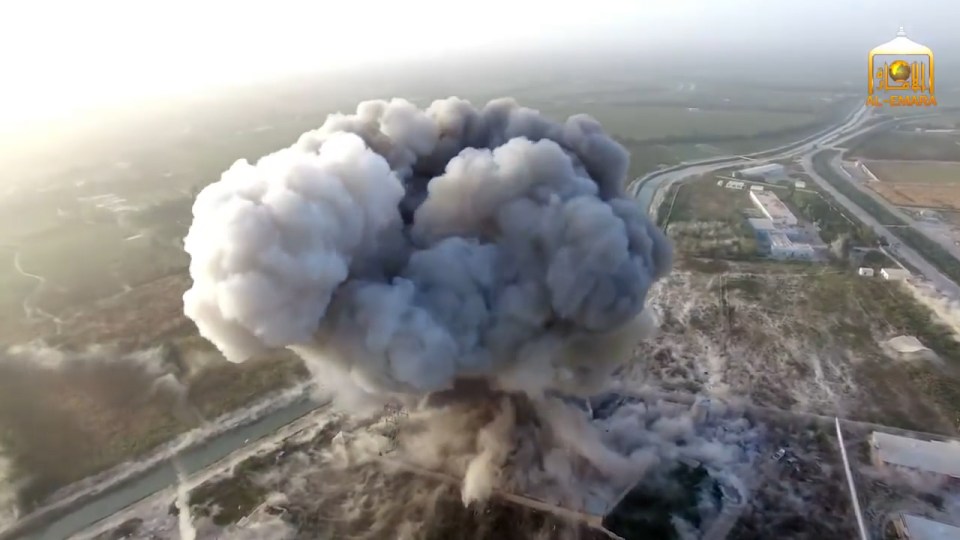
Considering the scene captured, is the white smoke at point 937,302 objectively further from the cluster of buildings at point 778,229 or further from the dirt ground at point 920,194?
the dirt ground at point 920,194

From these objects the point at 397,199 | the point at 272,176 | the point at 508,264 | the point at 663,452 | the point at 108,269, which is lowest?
the point at 663,452

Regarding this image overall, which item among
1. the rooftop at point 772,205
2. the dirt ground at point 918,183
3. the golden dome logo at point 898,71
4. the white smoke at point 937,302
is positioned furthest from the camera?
the golden dome logo at point 898,71

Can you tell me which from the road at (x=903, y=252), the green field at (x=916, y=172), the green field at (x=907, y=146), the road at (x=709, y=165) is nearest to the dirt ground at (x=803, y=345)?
the road at (x=903, y=252)

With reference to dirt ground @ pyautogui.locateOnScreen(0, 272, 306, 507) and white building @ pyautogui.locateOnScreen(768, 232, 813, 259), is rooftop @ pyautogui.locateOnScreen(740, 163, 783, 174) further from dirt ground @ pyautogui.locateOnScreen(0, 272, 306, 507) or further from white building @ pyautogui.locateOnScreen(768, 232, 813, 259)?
dirt ground @ pyautogui.locateOnScreen(0, 272, 306, 507)

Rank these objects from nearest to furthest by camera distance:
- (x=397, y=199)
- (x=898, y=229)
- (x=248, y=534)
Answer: (x=397, y=199), (x=248, y=534), (x=898, y=229)

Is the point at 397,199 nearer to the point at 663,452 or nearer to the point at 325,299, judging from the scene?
the point at 325,299

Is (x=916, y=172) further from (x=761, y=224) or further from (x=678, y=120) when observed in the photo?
(x=678, y=120)

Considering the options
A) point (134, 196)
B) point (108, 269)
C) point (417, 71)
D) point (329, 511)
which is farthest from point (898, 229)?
point (417, 71)

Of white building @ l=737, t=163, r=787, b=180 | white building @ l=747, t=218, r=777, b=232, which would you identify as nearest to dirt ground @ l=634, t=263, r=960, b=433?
white building @ l=747, t=218, r=777, b=232
